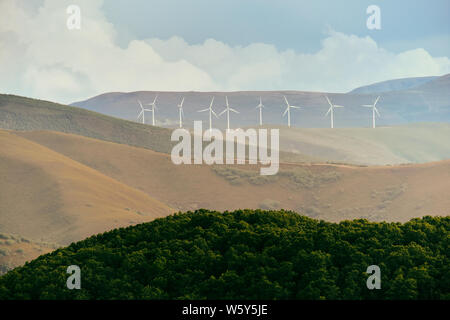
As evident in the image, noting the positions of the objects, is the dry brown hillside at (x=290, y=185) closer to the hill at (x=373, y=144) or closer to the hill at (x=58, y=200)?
the hill at (x=58, y=200)

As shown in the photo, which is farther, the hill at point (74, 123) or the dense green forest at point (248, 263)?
the hill at point (74, 123)

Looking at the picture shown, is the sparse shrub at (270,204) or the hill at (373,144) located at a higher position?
the hill at (373,144)

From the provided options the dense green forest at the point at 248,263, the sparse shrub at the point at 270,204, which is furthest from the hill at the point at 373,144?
the dense green forest at the point at 248,263

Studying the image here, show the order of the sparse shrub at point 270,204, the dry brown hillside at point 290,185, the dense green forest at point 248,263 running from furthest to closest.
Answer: the sparse shrub at point 270,204 → the dry brown hillside at point 290,185 → the dense green forest at point 248,263

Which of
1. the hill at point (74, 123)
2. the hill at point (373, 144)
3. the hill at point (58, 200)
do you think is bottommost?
the hill at point (58, 200)

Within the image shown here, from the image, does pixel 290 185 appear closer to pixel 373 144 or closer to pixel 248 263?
pixel 248 263

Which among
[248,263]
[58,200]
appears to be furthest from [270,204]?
[248,263]

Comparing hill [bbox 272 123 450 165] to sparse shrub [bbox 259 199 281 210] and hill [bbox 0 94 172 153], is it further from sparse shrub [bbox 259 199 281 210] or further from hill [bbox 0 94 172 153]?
sparse shrub [bbox 259 199 281 210]

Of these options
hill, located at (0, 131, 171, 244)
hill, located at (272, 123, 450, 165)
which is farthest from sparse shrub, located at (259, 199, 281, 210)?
hill, located at (272, 123, 450, 165)
